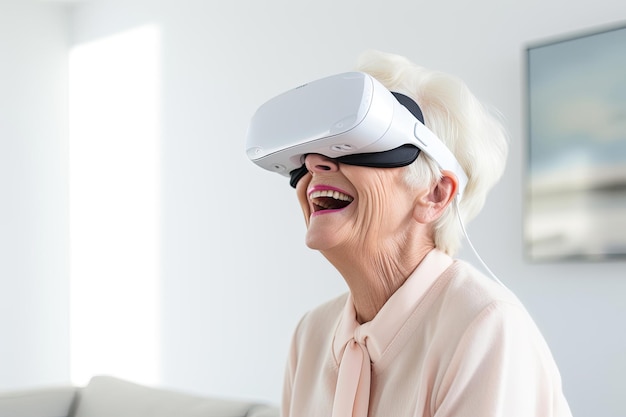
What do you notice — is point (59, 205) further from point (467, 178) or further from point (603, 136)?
point (467, 178)

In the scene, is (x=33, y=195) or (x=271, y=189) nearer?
(x=271, y=189)

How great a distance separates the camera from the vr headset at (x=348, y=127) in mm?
1200

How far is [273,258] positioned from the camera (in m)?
3.57

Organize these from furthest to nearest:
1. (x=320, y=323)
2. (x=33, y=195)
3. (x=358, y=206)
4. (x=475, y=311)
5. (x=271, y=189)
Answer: (x=33, y=195) → (x=271, y=189) → (x=320, y=323) → (x=358, y=206) → (x=475, y=311)

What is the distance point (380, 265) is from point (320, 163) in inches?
6.8

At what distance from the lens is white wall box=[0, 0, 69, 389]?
451cm

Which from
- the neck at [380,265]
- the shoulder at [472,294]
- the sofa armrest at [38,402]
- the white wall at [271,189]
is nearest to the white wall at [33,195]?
the white wall at [271,189]

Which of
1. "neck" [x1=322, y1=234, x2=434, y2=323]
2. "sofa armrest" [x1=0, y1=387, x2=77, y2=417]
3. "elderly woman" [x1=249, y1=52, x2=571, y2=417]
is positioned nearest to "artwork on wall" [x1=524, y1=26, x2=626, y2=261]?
"elderly woman" [x1=249, y1=52, x2=571, y2=417]

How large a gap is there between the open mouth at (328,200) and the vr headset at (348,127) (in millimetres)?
51

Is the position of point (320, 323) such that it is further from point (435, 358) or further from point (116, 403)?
point (116, 403)

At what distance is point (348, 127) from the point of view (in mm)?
1191

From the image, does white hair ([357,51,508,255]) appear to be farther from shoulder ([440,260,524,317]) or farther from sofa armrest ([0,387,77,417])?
sofa armrest ([0,387,77,417])

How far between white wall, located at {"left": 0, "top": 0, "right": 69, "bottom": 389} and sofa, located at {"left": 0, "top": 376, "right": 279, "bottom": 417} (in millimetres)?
2060

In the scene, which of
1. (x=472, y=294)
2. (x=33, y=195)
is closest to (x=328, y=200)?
(x=472, y=294)
